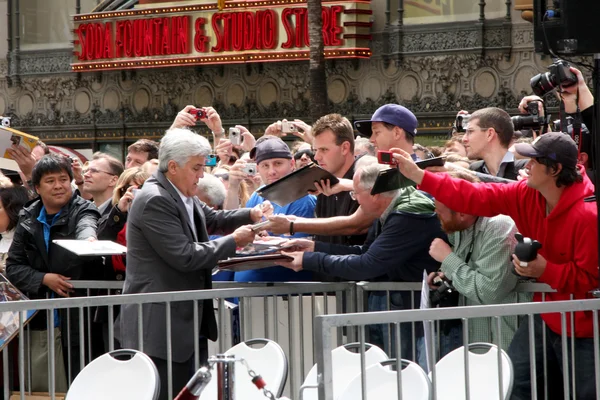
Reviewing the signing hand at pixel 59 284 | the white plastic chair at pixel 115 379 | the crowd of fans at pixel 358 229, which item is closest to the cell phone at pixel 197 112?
the crowd of fans at pixel 358 229

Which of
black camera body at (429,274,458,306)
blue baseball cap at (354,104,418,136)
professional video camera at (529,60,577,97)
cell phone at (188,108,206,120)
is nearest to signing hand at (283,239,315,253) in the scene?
black camera body at (429,274,458,306)

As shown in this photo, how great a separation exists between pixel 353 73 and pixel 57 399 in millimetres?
16338

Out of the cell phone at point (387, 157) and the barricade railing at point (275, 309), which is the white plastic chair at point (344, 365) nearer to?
the barricade railing at point (275, 309)

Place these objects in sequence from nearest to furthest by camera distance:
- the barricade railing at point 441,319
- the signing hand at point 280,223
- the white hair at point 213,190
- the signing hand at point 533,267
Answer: the barricade railing at point 441,319, the signing hand at point 533,267, the signing hand at point 280,223, the white hair at point 213,190

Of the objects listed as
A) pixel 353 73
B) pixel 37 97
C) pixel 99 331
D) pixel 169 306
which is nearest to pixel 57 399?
pixel 99 331

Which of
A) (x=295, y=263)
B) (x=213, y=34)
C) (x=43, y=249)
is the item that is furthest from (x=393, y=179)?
(x=213, y=34)

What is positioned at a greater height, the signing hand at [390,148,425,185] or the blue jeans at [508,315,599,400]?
the signing hand at [390,148,425,185]

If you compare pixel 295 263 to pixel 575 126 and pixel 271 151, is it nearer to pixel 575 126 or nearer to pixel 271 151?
pixel 271 151

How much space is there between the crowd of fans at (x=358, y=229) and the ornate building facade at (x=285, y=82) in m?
12.9

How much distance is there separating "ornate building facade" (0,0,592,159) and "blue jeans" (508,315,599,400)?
15.1 metres

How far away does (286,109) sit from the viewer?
24.1m

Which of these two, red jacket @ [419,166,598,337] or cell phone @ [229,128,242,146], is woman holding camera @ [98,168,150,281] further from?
red jacket @ [419,166,598,337]

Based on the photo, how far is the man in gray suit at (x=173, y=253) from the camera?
6723mm

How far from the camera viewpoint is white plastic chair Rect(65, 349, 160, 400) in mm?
5844
